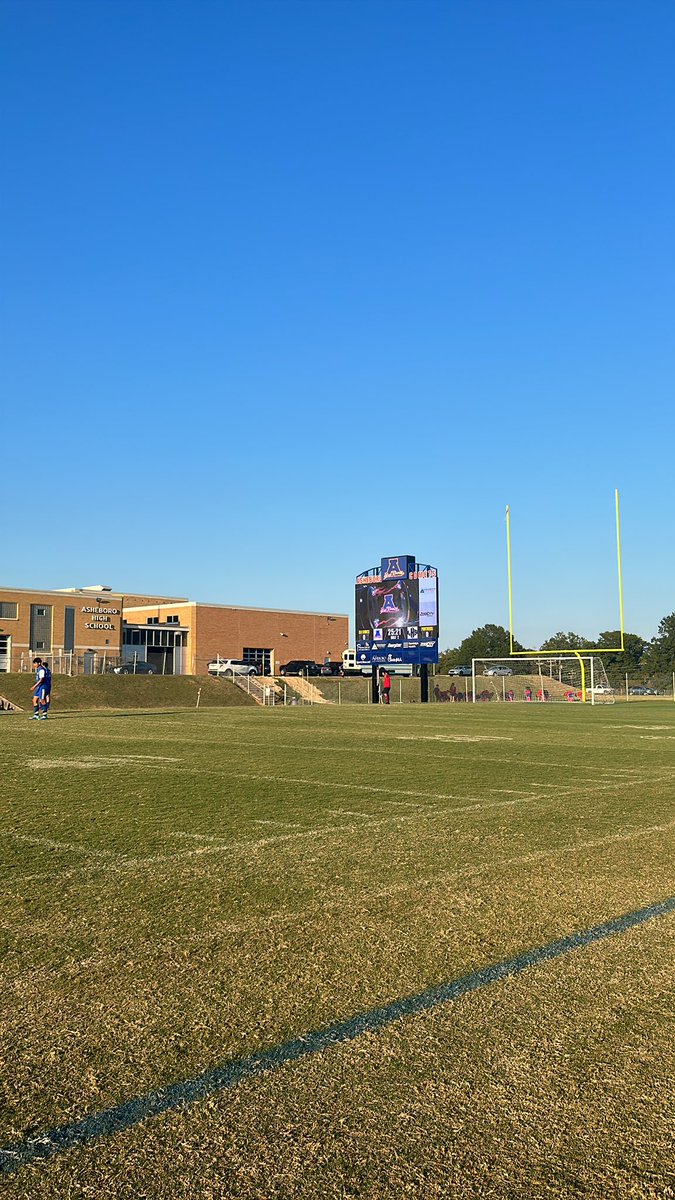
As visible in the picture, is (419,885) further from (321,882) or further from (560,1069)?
(560,1069)

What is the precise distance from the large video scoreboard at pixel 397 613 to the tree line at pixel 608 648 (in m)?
42.8

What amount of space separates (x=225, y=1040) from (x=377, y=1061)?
0.57 metres

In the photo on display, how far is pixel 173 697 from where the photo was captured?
53.5 metres

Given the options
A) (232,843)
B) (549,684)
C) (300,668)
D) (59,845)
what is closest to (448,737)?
(232,843)

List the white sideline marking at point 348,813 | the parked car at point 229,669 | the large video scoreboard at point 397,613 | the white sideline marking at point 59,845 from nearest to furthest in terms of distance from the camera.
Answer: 1. the white sideline marking at point 59,845
2. the white sideline marking at point 348,813
3. the large video scoreboard at point 397,613
4. the parked car at point 229,669

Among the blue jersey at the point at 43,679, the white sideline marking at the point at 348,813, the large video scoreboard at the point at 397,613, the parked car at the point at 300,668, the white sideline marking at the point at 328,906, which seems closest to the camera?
the white sideline marking at the point at 328,906

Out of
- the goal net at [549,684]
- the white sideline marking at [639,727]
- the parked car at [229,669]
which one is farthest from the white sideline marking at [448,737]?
the parked car at [229,669]

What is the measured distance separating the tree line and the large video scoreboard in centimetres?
4284

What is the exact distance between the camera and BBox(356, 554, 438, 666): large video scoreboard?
49.8 m

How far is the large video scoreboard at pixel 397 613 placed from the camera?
49844mm

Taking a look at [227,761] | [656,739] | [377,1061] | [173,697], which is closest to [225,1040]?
[377,1061]

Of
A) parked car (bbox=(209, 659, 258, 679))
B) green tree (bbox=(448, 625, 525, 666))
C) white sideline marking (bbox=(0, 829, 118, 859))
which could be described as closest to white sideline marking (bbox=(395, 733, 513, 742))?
white sideline marking (bbox=(0, 829, 118, 859))

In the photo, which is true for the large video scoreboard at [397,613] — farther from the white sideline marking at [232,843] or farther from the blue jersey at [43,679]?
the white sideline marking at [232,843]

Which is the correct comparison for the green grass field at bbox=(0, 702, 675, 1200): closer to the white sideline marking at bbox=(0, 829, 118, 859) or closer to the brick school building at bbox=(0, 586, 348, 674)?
the white sideline marking at bbox=(0, 829, 118, 859)
